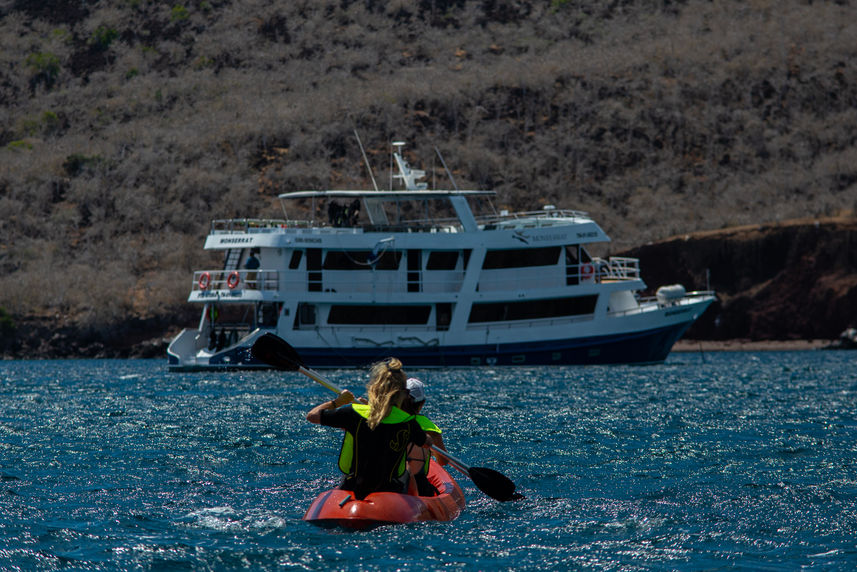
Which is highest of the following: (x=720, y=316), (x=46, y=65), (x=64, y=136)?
(x=46, y=65)

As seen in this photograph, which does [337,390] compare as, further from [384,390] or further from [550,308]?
[550,308]

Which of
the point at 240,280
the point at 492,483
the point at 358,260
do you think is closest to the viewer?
the point at 492,483

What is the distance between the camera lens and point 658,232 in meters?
60.6

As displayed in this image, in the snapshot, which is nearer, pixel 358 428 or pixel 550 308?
pixel 358 428

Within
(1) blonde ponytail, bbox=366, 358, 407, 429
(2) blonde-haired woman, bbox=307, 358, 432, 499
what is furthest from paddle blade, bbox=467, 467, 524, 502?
(1) blonde ponytail, bbox=366, 358, 407, 429

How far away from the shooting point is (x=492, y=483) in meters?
11.9

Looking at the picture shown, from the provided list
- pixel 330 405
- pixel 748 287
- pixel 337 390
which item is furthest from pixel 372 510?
pixel 748 287

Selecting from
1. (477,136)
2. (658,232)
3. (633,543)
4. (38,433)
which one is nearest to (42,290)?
(477,136)

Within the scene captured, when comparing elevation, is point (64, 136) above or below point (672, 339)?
above

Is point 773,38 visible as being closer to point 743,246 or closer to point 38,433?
point 743,246

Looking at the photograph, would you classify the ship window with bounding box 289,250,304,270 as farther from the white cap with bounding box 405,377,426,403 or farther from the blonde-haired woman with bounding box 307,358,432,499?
the white cap with bounding box 405,377,426,403

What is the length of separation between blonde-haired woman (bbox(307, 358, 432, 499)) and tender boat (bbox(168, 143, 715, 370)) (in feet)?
84.9

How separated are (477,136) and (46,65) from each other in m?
35.1

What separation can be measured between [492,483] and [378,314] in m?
26.1
